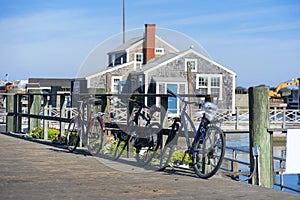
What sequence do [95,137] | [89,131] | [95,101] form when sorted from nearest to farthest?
1. [95,137]
2. [89,131]
3. [95,101]

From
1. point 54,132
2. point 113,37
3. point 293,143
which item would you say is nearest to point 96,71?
point 113,37

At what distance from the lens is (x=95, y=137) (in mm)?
9469

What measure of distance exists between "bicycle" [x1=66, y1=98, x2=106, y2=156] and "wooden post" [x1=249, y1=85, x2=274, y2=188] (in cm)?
267

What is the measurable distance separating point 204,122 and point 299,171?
50.6 inches

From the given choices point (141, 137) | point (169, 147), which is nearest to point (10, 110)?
point (141, 137)

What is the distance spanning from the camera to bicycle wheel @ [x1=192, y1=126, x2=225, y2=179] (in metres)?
6.91

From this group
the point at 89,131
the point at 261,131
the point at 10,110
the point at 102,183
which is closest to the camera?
the point at 102,183

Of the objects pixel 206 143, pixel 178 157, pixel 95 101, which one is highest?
pixel 95 101

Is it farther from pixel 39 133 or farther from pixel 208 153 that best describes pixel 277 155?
pixel 208 153

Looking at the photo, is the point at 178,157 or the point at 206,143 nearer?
the point at 206,143

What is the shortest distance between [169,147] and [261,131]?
119 centimetres

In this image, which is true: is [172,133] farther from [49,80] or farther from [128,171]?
[49,80]

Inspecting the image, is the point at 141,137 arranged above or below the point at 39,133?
above

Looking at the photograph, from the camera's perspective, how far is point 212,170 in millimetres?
6926
